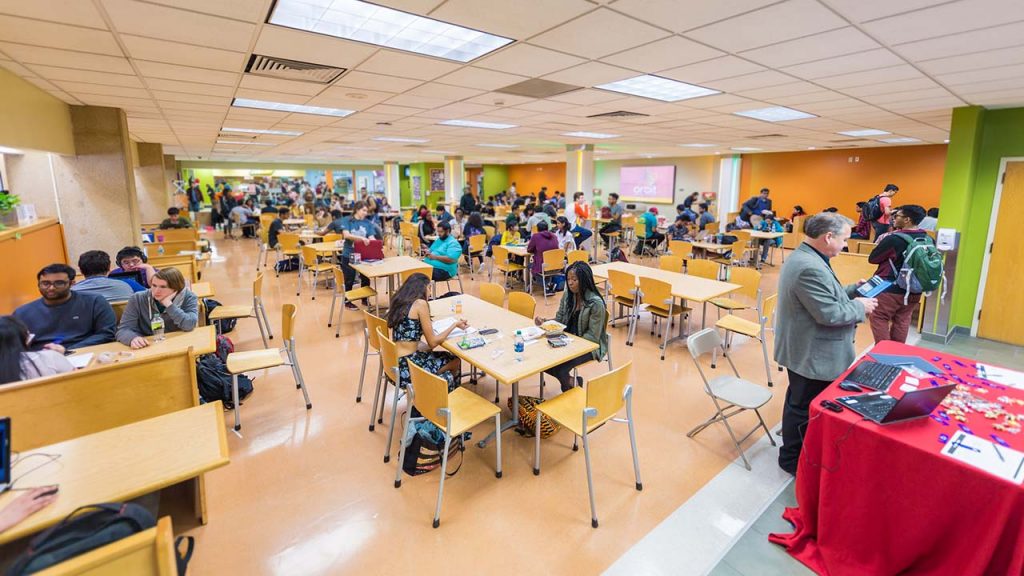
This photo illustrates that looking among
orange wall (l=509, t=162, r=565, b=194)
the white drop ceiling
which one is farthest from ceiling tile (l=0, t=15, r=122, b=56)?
orange wall (l=509, t=162, r=565, b=194)

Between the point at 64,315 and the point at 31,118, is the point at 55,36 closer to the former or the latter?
the point at 64,315

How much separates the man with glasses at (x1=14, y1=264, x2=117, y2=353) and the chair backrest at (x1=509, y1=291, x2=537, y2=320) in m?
3.38

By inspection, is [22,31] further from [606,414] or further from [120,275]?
[606,414]

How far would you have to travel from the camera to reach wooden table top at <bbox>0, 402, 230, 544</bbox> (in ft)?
5.78

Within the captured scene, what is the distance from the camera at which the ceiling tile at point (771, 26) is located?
7.95 feet

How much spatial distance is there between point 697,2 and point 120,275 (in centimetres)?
560

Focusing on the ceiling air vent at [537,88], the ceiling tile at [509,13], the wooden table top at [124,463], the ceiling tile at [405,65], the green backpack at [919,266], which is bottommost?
the wooden table top at [124,463]

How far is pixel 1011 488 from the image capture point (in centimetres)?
176

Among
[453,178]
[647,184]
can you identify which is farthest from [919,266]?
[453,178]

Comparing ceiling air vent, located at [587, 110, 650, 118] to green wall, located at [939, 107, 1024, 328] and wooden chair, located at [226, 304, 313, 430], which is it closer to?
green wall, located at [939, 107, 1024, 328]

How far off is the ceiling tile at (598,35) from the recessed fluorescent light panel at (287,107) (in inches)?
152

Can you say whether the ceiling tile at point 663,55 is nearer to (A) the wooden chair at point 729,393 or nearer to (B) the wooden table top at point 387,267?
(A) the wooden chair at point 729,393

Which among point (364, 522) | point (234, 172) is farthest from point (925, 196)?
point (234, 172)

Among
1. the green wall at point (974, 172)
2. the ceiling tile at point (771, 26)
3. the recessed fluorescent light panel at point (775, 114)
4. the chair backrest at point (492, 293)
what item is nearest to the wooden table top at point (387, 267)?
the chair backrest at point (492, 293)
